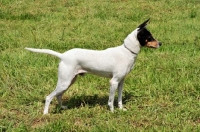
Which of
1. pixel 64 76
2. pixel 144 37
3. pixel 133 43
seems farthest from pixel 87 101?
pixel 144 37

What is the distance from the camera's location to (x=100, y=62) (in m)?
5.95

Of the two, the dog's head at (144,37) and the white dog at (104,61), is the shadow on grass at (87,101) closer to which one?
the white dog at (104,61)

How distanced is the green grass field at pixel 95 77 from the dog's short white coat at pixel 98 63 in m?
0.48

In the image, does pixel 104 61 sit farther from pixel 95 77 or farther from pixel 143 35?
pixel 95 77

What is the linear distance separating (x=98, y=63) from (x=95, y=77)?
1621mm

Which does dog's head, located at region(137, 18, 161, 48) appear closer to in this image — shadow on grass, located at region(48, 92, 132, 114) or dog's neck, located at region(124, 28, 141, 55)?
dog's neck, located at region(124, 28, 141, 55)

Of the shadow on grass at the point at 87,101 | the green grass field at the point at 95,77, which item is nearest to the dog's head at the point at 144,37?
the green grass field at the point at 95,77

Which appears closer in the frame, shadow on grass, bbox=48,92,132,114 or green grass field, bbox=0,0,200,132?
green grass field, bbox=0,0,200,132

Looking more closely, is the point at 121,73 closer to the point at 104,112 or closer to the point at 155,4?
the point at 104,112

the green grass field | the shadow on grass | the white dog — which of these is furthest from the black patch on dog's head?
the shadow on grass

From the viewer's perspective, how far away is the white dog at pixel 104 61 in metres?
5.86

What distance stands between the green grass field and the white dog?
0.48m

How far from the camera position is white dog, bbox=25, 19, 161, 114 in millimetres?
5859

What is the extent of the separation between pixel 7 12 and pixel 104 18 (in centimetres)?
320
